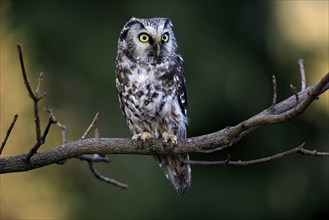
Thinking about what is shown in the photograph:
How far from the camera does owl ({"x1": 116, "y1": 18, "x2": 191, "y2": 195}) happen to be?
4566mm

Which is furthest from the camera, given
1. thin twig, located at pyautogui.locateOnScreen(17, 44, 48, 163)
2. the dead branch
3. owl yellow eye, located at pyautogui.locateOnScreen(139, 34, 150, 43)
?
owl yellow eye, located at pyautogui.locateOnScreen(139, 34, 150, 43)

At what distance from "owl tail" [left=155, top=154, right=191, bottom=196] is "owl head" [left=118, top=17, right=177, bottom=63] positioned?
2.40 feet

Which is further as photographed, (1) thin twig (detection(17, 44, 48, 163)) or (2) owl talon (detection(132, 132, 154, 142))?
(2) owl talon (detection(132, 132, 154, 142))

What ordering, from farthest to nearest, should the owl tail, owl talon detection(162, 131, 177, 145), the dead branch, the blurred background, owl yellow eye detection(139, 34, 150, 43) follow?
the blurred background, the owl tail, owl yellow eye detection(139, 34, 150, 43), owl talon detection(162, 131, 177, 145), the dead branch

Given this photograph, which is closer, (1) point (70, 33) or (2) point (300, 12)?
(1) point (70, 33)

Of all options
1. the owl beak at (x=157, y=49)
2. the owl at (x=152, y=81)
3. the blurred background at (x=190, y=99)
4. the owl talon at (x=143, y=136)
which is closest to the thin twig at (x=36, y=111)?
the owl talon at (x=143, y=136)

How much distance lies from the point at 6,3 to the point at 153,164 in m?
2.97

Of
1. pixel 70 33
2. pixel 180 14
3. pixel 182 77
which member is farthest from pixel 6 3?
pixel 182 77

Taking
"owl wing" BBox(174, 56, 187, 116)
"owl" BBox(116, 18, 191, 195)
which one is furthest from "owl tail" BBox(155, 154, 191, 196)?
"owl wing" BBox(174, 56, 187, 116)

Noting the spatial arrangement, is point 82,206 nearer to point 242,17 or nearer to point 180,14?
point 180,14

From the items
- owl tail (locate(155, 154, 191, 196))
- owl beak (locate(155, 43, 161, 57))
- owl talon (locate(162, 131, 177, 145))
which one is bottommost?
owl tail (locate(155, 154, 191, 196))

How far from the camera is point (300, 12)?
396 inches

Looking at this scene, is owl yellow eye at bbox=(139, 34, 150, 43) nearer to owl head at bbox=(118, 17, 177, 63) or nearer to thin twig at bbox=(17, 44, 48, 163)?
owl head at bbox=(118, 17, 177, 63)

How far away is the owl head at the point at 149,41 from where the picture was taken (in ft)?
15.2
